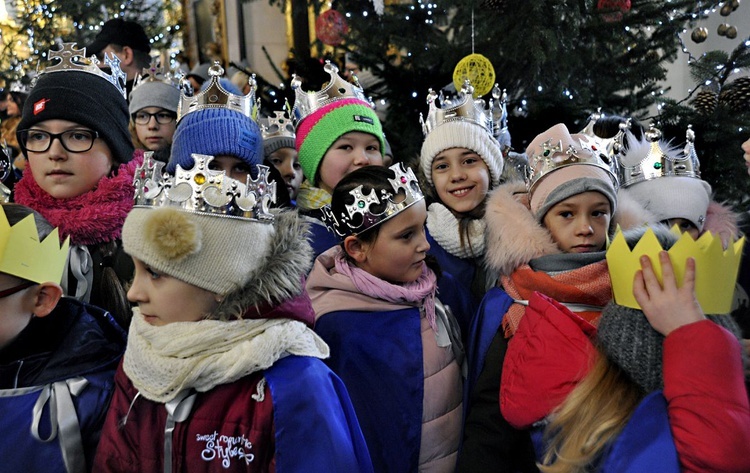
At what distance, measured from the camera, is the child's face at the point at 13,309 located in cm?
177

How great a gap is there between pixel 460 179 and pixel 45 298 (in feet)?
5.39

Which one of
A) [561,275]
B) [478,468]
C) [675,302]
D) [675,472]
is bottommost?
[478,468]

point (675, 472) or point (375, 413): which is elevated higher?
point (675, 472)

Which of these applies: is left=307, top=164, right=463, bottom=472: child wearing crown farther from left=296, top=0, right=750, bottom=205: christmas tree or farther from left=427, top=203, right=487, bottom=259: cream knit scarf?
left=296, top=0, right=750, bottom=205: christmas tree

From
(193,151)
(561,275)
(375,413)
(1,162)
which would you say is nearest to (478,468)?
(375,413)

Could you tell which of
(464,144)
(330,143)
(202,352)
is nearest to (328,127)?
(330,143)

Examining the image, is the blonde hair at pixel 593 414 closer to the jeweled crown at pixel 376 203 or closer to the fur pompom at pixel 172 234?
the jeweled crown at pixel 376 203

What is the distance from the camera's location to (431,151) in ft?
9.69

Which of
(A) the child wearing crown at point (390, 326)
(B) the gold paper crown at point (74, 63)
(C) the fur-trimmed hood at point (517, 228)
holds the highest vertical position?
(B) the gold paper crown at point (74, 63)

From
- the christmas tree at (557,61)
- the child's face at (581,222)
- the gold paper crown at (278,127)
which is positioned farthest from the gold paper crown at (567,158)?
the gold paper crown at (278,127)

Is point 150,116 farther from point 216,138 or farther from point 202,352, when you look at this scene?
point 202,352

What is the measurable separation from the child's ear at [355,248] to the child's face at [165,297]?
652 mm

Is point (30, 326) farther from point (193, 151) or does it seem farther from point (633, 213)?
point (633, 213)

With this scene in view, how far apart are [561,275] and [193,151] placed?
4.76 ft
